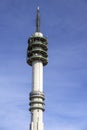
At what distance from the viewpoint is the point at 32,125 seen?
7219 inches

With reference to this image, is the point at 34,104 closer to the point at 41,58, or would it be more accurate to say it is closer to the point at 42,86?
the point at 42,86

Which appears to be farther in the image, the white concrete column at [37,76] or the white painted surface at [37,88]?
the white concrete column at [37,76]

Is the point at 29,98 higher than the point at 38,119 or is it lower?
higher

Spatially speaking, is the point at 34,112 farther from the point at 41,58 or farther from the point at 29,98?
the point at 41,58

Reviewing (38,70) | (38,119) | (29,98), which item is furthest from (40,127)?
(38,70)

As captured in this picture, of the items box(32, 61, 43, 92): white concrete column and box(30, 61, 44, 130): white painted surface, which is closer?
box(30, 61, 44, 130): white painted surface

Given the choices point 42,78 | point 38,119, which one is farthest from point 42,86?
point 38,119

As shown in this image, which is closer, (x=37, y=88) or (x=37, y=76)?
(x=37, y=88)

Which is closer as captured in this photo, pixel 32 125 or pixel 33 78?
pixel 32 125

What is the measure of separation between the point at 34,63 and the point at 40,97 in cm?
2007

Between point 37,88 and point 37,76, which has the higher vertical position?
point 37,76

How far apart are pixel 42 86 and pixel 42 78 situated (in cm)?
448

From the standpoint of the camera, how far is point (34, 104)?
614ft

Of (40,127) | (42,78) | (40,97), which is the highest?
(42,78)
